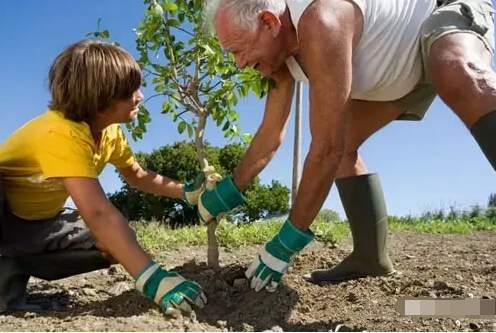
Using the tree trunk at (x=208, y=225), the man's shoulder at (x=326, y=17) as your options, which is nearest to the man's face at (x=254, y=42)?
the man's shoulder at (x=326, y=17)

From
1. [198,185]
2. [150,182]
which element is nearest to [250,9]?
[198,185]

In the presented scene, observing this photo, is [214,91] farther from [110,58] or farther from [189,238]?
[189,238]

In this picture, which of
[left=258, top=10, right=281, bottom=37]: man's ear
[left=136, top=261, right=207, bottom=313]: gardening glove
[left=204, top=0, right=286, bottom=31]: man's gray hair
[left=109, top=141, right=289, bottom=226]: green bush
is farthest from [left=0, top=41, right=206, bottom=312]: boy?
[left=109, top=141, right=289, bottom=226]: green bush

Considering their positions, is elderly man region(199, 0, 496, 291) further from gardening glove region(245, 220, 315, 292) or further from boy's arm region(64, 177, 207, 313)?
boy's arm region(64, 177, 207, 313)

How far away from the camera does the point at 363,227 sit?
136 inches

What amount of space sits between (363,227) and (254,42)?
4.24ft

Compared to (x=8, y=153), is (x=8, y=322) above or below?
below

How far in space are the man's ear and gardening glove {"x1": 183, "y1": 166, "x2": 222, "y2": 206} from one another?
0.91 metres

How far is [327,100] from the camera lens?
8.14 feet

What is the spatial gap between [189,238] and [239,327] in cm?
293

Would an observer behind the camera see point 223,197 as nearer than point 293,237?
No

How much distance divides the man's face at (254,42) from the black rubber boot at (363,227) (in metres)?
0.92

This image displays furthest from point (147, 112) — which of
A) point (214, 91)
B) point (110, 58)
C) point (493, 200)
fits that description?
point (493, 200)

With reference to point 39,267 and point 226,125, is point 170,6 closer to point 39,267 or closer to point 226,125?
point 226,125
